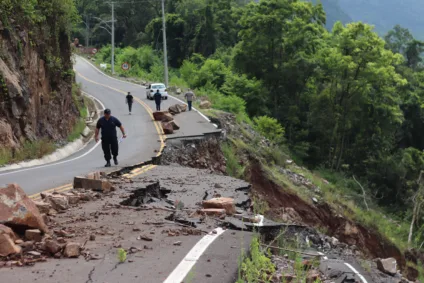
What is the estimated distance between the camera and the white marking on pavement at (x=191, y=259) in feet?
18.6

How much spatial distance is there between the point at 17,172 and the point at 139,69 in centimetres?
5504

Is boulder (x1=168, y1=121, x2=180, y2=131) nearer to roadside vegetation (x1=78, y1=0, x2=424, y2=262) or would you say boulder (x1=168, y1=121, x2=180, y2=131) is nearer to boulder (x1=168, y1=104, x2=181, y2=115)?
boulder (x1=168, y1=104, x2=181, y2=115)

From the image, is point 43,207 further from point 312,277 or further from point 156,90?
point 156,90

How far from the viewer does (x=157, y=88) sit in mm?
44719

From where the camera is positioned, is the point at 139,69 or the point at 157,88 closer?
the point at 157,88

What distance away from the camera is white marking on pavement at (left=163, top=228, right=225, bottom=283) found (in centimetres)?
567

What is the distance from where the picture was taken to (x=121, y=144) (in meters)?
24.8

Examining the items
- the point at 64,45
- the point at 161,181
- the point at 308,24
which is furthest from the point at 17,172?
the point at 308,24

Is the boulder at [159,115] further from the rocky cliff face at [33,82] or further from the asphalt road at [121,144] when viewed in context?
the rocky cliff face at [33,82]

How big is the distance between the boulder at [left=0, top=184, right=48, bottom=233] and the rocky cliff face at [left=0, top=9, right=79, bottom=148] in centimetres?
1287

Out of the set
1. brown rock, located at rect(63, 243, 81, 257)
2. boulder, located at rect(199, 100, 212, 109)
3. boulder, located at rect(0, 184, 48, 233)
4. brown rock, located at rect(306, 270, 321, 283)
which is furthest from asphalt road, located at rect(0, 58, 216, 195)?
brown rock, located at rect(306, 270, 321, 283)

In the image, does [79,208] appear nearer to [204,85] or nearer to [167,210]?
[167,210]

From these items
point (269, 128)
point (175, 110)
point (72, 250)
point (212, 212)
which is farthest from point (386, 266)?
point (269, 128)

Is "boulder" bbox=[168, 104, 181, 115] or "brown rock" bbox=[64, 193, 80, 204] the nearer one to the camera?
"brown rock" bbox=[64, 193, 80, 204]
